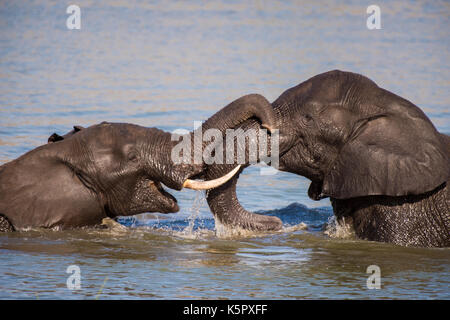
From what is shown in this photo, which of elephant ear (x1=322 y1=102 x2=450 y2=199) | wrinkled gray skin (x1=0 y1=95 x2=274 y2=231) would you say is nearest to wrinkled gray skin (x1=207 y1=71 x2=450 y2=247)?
elephant ear (x1=322 y1=102 x2=450 y2=199)

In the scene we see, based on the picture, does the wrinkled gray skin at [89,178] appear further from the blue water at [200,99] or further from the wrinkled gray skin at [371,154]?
the wrinkled gray skin at [371,154]

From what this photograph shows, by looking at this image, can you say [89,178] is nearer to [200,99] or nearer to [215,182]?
[215,182]

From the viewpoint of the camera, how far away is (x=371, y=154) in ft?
33.6

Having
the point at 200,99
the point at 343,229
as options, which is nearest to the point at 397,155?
the point at 343,229

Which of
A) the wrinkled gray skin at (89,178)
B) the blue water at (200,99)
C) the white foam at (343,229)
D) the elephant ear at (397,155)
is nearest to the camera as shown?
the blue water at (200,99)

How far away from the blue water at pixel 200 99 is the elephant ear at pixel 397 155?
2.33 ft

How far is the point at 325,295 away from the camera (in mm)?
9039

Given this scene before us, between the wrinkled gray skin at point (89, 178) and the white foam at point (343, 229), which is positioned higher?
the wrinkled gray skin at point (89, 178)

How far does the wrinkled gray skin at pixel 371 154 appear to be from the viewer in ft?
33.4

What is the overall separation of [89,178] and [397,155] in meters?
3.12

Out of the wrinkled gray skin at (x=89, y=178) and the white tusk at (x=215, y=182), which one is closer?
the white tusk at (x=215, y=182)

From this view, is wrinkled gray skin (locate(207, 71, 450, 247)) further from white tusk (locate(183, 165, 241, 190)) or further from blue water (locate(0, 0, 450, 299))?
blue water (locate(0, 0, 450, 299))

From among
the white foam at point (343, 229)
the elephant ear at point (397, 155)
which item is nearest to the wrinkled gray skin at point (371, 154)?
the elephant ear at point (397, 155)

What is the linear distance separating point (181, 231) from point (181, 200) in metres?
2.78
